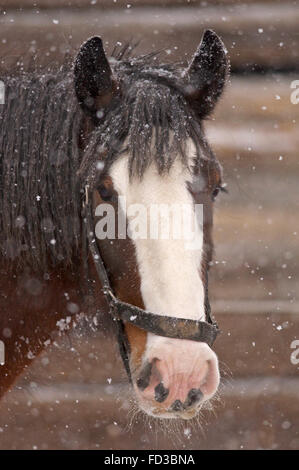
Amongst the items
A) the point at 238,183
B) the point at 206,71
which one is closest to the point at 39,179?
the point at 206,71

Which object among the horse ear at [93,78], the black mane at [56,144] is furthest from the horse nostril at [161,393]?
the horse ear at [93,78]

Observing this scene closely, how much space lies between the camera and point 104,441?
332cm

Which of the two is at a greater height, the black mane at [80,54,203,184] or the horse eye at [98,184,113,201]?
the black mane at [80,54,203,184]

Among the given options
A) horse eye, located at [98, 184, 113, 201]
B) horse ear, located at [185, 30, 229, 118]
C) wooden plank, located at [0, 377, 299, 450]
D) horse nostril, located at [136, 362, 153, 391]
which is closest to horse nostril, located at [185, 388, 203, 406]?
horse nostril, located at [136, 362, 153, 391]

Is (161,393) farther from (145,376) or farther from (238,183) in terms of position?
(238,183)

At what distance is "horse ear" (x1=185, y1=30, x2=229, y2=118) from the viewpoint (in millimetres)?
2029

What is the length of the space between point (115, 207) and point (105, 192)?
6 cm

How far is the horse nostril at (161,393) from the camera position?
1.70 m

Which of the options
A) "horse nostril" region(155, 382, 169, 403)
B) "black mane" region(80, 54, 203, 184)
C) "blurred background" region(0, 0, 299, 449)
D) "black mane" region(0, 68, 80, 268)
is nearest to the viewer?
"horse nostril" region(155, 382, 169, 403)

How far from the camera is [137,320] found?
5.87 feet

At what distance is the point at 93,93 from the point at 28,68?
43 cm

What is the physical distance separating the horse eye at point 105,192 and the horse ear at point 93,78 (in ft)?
0.88

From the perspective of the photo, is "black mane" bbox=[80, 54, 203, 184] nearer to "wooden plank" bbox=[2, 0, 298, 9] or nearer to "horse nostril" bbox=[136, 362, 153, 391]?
"horse nostril" bbox=[136, 362, 153, 391]

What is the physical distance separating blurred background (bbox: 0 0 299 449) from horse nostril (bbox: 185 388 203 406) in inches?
57.6
